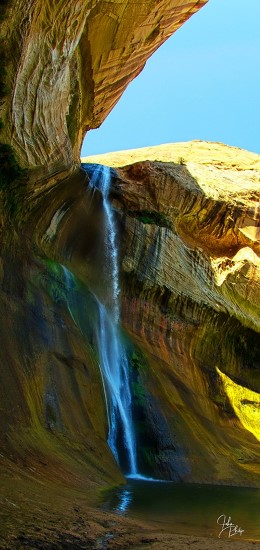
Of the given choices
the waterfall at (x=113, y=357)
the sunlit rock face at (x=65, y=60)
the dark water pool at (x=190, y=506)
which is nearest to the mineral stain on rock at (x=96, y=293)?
the sunlit rock face at (x=65, y=60)

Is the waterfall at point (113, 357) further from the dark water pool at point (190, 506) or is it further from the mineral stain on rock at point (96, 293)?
the dark water pool at point (190, 506)

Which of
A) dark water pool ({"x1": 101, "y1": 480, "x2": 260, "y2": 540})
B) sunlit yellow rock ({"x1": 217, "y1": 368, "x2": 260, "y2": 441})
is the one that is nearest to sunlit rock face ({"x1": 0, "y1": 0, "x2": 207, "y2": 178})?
dark water pool ({"x1": 101, "y1": 480, "x2": 260, "y2": 540})

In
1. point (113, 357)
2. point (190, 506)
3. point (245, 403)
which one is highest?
point (113, 357)

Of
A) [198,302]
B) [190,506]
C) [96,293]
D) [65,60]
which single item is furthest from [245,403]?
[65,60]

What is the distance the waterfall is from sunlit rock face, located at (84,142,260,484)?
0.45m

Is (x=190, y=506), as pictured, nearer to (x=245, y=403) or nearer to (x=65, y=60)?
(x=245, y=403)

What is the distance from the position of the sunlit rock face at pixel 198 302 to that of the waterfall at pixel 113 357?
1.49 feet

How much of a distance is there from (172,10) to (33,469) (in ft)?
62.1

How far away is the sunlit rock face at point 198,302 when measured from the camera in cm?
1750

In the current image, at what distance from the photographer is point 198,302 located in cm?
2261

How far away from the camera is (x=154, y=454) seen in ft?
51.3

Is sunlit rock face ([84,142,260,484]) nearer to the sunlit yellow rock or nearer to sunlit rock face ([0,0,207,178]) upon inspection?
the sunlit yellow rock

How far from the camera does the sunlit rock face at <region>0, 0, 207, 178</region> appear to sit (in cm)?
1347

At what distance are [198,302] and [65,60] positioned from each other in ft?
→ 33.3
